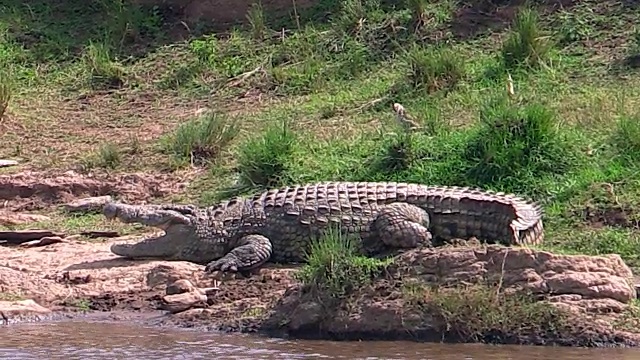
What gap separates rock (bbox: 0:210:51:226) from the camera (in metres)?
9.61

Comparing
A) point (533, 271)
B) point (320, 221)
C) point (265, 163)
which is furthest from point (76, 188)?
point (533, 271)

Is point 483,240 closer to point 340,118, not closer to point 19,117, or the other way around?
point 340,118

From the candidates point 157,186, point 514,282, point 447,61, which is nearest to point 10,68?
point 157,186

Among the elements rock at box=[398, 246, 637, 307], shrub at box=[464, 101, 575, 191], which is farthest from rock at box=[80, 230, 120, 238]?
rock at box=[398, 246, 637, 307]

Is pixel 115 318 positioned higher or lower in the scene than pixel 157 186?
lower

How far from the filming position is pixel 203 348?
664 cm

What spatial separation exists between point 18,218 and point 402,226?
10.6ft

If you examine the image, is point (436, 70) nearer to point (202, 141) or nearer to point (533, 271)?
point (202, 141)

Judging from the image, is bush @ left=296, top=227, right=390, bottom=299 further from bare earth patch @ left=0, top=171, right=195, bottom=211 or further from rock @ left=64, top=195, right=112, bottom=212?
bare earth patch @ left=0, top=171, right=195, bottom=211

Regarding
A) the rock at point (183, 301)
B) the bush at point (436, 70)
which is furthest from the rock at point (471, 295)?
the bush at point (436, 70)

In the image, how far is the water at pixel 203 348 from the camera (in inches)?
247

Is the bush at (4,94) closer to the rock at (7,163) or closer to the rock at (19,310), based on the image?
the rock at (7,163)

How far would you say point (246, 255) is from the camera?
26.4ft

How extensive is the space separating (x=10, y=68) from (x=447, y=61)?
4619mm
